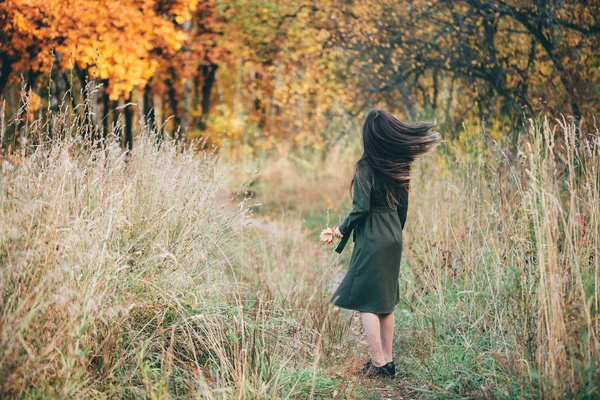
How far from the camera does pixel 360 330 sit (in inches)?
195

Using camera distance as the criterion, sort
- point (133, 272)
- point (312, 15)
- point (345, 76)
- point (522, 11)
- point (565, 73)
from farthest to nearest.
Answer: point (312, 15) → point (345, 76) → point (522, 11) → point (565, 73) → point (133, 272)

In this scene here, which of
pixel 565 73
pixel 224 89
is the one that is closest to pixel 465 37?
pixel 565 73

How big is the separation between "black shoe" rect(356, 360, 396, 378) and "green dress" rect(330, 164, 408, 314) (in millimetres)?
361

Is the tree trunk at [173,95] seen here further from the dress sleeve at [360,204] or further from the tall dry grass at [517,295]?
the dress sleeve at [360,204]

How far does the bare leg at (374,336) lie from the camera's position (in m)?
3.97

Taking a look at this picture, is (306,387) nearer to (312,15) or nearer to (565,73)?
(565,73)

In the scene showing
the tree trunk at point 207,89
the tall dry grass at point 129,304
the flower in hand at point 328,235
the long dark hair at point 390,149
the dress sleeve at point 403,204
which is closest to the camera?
the tall dry grass at point 129,304

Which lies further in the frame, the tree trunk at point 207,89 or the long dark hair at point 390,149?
the tree trunk at point 207,89

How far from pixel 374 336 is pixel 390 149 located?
1.22 metres

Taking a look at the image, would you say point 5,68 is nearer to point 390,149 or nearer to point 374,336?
point 390,149

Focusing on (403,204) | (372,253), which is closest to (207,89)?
(403,204)

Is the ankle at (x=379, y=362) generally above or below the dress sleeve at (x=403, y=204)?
below

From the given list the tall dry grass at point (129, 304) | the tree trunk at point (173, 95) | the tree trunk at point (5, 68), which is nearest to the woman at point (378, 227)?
the tall dry grass at point (129, 304)

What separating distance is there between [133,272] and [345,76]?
25.0 feet
